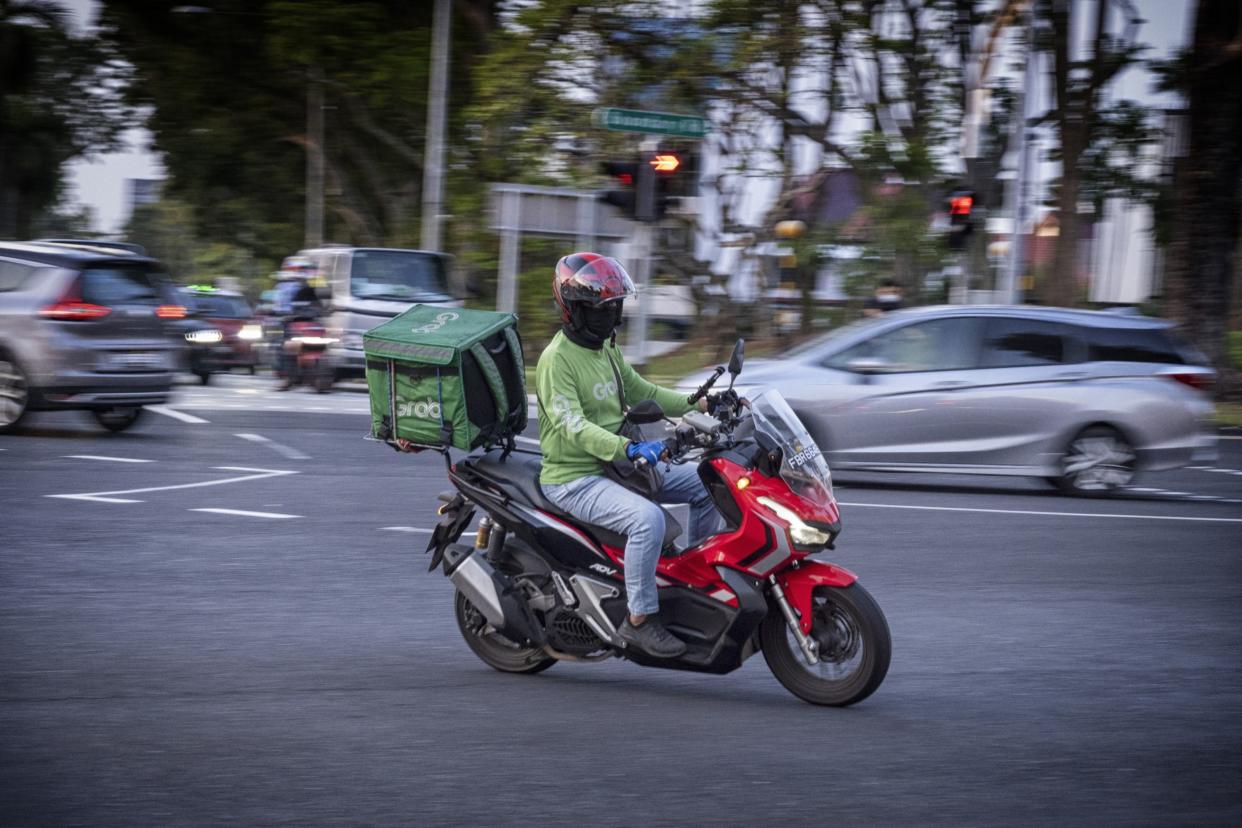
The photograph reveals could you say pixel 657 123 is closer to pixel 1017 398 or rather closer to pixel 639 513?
pixel 1017 398

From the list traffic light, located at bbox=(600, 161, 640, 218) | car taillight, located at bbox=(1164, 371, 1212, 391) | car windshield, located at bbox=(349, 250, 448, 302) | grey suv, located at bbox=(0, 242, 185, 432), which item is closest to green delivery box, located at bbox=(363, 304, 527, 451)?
car taillight, located at bbox=(1164, 371, 1212, 391)

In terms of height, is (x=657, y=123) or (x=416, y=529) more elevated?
(x=657, y=123)

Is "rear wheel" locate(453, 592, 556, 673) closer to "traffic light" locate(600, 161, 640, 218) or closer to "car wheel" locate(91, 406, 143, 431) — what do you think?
"car wheel" locate(91, 406, 143, 431)

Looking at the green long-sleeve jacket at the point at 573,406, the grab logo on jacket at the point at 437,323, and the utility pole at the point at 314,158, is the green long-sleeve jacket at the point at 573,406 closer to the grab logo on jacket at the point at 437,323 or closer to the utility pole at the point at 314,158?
the grab logo on jacket at the point at 437,323

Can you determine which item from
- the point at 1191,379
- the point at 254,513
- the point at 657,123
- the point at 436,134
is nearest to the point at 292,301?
the point at 657,123

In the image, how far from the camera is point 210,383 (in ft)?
85.3

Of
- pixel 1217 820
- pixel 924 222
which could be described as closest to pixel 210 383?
pixel 924 222

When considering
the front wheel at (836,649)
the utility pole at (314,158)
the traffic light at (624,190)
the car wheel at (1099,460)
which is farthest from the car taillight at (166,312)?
the utility pole at (314,158)

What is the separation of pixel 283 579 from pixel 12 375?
7.70 metres

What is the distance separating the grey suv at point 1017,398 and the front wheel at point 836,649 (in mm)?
7568

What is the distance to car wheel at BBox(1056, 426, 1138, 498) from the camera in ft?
43.3

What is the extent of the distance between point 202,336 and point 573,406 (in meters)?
20.8

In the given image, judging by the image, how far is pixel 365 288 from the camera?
2344cm

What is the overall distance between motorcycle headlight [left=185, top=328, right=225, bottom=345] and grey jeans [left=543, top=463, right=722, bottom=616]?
20.2m
